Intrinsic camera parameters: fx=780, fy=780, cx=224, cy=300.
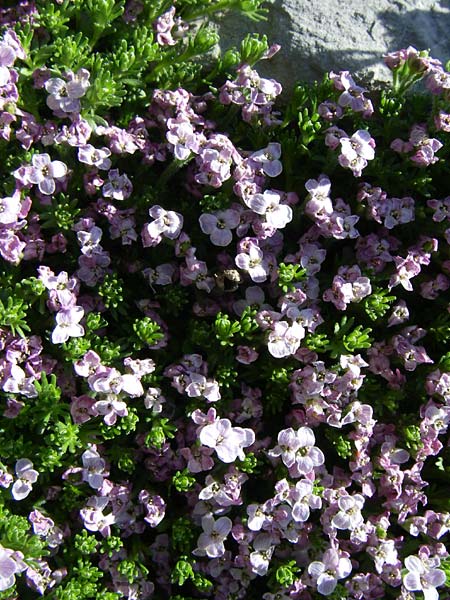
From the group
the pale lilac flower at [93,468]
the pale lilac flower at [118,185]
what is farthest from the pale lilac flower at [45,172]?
the pale lilac flower at [93,468]

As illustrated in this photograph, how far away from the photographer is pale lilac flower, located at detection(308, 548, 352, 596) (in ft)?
11.2

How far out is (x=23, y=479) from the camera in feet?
11.1

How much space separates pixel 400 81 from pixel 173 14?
1216mm

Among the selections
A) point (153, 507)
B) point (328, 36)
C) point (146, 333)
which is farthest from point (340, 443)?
point (328, 36)

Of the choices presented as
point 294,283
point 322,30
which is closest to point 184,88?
point 322,30

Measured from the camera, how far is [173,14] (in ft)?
13.2

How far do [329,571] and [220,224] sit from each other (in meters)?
1.62

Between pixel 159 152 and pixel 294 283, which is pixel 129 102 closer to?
pixel 159 152

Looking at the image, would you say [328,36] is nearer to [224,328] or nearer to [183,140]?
[183,140]

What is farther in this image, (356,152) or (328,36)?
(328,36)

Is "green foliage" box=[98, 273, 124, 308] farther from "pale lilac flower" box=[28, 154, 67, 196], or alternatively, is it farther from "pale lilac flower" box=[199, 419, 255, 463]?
"pale lilac flower" box=[199, 419, 255, 463]

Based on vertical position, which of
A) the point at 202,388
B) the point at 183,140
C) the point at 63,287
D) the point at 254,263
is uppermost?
the point at 183,140

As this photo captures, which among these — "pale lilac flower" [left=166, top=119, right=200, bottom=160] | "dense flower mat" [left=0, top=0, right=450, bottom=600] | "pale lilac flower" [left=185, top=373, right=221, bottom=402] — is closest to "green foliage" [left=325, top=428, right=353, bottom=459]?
"dense flower mat" [left=0, top=0, right=450, bottom=600]

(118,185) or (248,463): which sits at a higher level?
(118,185)
